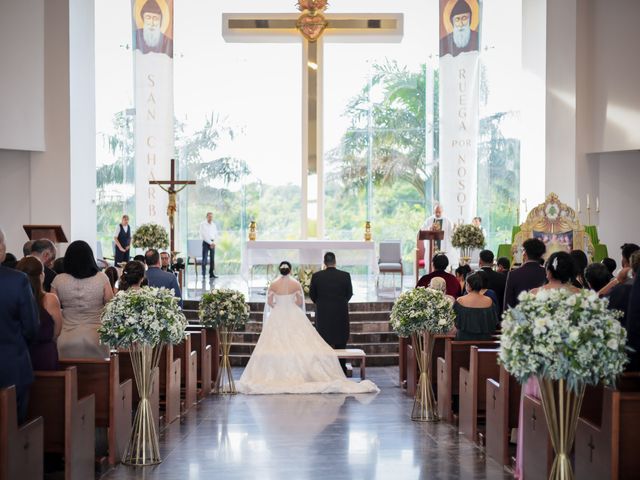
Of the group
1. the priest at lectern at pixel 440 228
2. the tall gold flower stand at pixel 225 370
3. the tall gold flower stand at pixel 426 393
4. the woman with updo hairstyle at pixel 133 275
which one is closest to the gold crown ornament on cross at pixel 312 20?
the priest at lectern at pixel 440 228

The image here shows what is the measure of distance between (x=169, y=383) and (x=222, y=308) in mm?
1806

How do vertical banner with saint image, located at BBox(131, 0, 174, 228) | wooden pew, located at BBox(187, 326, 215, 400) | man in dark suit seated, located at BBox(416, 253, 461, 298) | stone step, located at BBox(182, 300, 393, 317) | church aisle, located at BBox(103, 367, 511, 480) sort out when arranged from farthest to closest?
vertical banner with saint image, located at BBox(131, 0, 174, 228), stone step, located at BBox(182, 300, 393, 317), wooden pew, located at BBox(187, 326, 215, 400), man in dark suit seated, located at BBox(416, 253, 461, 298), church aisle, located at BBox(103, 367, 511, 480)

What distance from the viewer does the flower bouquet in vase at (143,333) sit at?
6469mm

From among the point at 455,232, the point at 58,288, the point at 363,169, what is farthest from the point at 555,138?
the point at 58,288

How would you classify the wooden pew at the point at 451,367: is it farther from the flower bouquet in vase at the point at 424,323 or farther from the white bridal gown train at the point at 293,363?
the white bridal gown train at the point at 293,363

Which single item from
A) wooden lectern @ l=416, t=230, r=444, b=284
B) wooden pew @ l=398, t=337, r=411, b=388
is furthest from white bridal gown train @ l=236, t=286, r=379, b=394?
wooden lectern @ l=416, t=230, r=444, b=284

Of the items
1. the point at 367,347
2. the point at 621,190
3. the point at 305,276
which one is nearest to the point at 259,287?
the point at 305,276

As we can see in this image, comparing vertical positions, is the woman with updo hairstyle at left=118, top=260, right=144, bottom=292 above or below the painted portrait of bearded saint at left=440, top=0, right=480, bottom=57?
below

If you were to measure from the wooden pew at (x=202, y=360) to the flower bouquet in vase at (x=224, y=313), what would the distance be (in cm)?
15

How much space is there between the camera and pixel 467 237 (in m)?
14.9

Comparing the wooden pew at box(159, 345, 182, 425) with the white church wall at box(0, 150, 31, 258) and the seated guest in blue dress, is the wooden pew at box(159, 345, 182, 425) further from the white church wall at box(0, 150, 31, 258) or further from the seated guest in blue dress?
the white church wall at box(0, 150, 31, 258)

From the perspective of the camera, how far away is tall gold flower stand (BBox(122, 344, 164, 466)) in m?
6.75

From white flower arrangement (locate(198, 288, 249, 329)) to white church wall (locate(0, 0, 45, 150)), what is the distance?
7088 millimetres

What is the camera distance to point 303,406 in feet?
30.3
